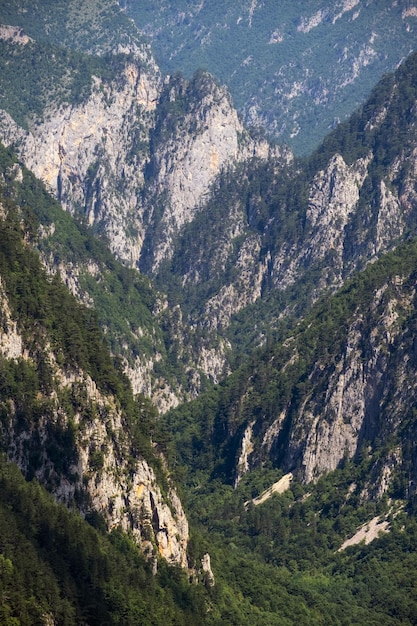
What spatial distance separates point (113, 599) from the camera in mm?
196500

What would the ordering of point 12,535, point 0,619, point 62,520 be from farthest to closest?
point 62,520 → point 12,535 → point 0,619

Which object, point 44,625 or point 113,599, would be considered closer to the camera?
point 44,625

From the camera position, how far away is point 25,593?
177 meters

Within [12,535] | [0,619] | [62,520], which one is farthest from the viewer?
[62,520]

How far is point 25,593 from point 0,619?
878cm

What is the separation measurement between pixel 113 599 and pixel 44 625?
2306 cm

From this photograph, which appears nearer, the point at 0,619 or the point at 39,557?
the point at 0,619

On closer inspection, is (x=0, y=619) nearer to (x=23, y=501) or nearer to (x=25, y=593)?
(x=25, y=593)

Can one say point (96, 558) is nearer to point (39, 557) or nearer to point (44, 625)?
point (39, 557)

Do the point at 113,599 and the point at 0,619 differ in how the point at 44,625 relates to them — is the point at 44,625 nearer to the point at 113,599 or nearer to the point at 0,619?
the point at 0,619

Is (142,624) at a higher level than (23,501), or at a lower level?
lower

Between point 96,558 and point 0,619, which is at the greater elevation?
point 96,558

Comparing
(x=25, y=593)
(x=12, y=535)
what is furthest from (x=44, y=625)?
(x=12, y=535)

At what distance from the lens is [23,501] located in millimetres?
197625
